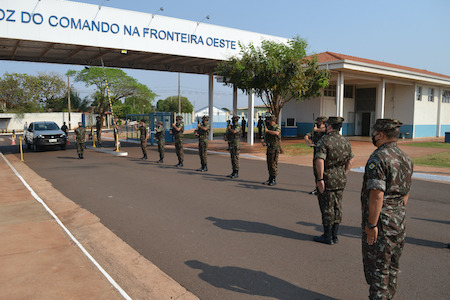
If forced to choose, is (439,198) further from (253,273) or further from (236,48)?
(236,48)

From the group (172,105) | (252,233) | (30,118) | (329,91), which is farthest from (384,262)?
(172,105)

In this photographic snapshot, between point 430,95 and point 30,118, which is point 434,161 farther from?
point 30,118

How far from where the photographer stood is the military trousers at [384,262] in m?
3.09

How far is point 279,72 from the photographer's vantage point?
16234 millimetres

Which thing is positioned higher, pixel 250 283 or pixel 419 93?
pixel 419 93

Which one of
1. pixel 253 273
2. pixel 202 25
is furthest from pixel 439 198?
pixel 202 25

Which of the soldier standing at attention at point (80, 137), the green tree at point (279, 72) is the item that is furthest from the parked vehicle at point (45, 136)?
the green tree at point (279, 72)

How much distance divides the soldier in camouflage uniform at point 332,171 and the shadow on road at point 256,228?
496 millimetres

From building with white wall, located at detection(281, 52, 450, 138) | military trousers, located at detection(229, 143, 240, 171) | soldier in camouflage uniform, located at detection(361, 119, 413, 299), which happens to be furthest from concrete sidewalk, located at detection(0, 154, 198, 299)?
building with white wall, located at detection(281, 52, 450, 138)

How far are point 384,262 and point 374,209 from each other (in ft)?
1.65

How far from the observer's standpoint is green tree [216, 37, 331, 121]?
16.2m

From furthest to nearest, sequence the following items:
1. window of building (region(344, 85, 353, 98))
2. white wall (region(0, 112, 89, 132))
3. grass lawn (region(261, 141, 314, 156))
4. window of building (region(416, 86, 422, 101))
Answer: white wall (region(0, 112, 89, 132)) < window of building (region(344, 85, 353, 98)) < window of building (region(416, 86, 422, 101)) < grass lawn (region(261, 141, 314, 156))

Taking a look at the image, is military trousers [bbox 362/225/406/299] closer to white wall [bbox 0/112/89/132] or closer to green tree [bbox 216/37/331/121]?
green tree [bbox 216/37/331/121]

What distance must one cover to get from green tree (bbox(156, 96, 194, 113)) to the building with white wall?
62.5 meters
